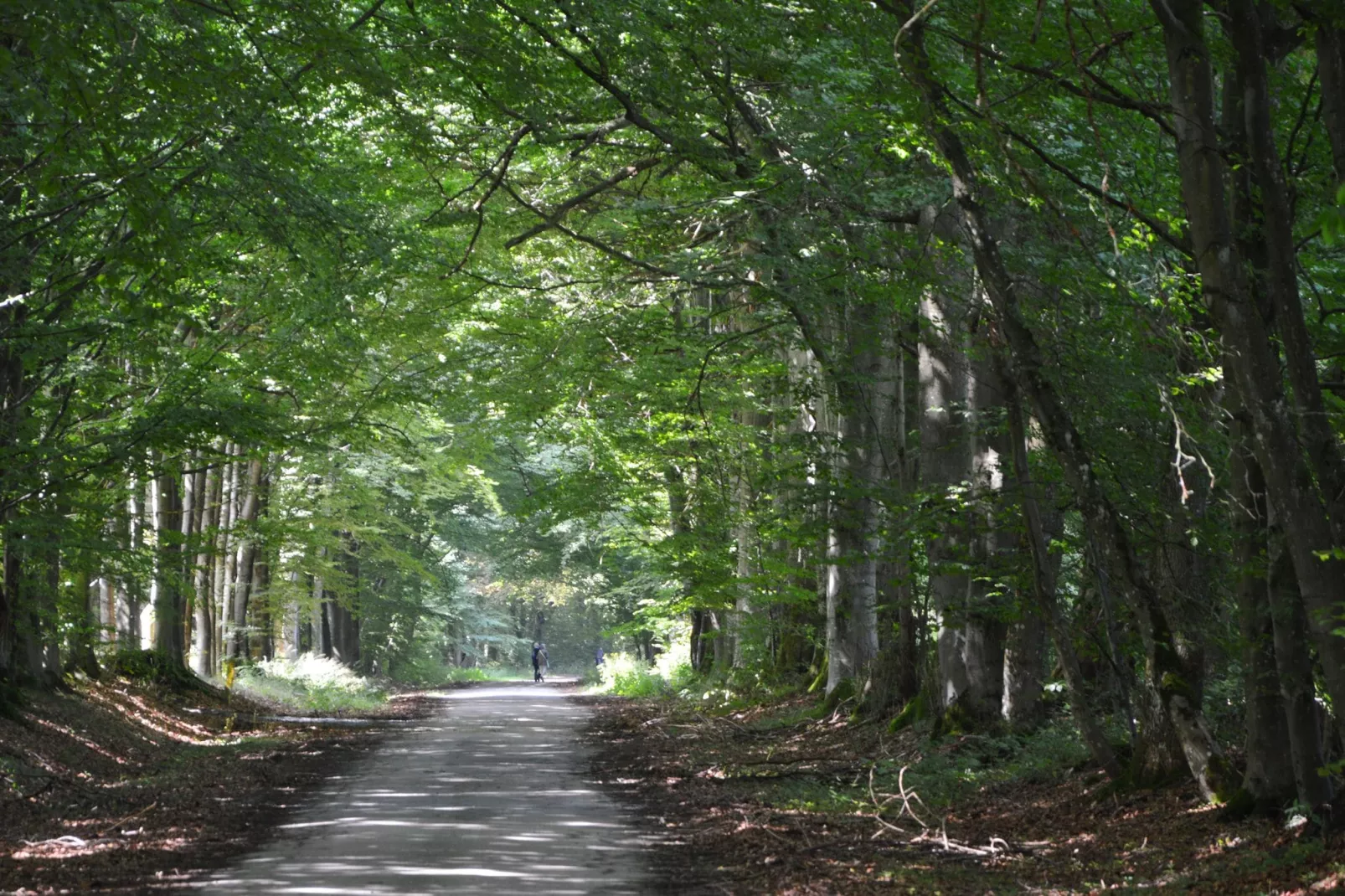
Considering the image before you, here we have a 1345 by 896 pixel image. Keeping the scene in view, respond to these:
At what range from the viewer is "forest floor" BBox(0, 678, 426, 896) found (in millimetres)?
7949

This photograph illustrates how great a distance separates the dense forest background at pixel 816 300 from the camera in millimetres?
7137

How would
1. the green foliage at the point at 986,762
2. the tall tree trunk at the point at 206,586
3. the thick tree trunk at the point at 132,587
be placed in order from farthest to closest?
the tall tree trunk at the point at 206,586, the thick tree trunk at the point at 132,587, the green foliage at the point at 986,762

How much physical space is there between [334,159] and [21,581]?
240 inches

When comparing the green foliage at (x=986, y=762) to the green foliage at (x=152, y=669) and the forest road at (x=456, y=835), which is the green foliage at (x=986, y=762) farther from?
the green foliage at (x=152, y=669)

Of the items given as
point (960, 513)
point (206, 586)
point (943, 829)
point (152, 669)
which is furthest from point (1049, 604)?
point (206, 586)

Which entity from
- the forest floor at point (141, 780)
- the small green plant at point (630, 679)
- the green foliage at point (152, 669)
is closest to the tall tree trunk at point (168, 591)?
the green foliage at point (152, 669)

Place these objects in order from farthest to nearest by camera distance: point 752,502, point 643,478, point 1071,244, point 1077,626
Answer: point 643,478 < point 752,502 < point 1077,626 < point 1071,244

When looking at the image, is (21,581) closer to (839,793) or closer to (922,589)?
(839,793)

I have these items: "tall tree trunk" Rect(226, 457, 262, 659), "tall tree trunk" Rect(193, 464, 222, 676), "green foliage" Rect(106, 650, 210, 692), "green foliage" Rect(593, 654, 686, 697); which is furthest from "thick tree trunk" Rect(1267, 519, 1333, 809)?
"green foliage" Rect(593, 654, 686, 697)

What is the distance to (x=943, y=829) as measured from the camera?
834 centimetres

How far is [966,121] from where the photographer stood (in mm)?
8789

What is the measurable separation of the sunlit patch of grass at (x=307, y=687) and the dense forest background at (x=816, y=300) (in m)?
7.46

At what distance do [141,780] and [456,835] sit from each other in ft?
16.0

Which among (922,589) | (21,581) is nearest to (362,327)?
(21,581)
